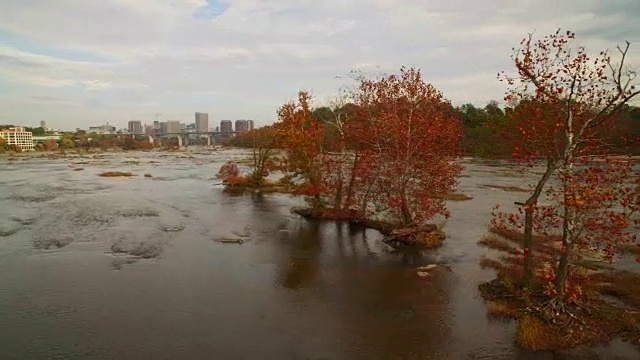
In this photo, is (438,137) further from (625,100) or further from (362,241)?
(625,100)

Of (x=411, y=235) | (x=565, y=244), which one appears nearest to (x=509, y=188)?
(x=411, y=235)

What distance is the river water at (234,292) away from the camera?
47.9 feet

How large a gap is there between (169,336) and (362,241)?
599 inches

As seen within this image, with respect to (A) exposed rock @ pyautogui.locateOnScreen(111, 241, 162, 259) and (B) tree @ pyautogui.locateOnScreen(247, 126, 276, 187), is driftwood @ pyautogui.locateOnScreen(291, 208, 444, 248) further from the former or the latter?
(B) tree @ pyautogui.locateOnScreen(247, 126, 276, 187)

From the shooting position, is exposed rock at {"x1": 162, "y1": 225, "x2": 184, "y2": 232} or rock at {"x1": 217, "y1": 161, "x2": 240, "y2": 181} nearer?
exposed rock at {"x1": 162, "y1": 225, "x2": 184, "y2": 232}

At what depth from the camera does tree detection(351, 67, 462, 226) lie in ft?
88.3

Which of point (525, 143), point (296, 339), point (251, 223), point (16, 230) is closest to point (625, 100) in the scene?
point (525, 143)

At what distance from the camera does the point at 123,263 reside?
23.2 metres

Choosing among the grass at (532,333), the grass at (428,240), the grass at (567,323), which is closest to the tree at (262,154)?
the grass at (428,240)

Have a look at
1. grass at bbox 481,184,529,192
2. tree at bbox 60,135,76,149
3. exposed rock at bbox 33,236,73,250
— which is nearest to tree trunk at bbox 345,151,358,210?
exposed rock at bbox 33,236,73,250

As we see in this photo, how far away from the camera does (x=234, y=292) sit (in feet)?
64.0

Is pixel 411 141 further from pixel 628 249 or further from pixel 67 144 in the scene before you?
pixel 67 144

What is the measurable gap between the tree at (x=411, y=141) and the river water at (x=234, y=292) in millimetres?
3120

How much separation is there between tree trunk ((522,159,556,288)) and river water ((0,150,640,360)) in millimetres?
2234
